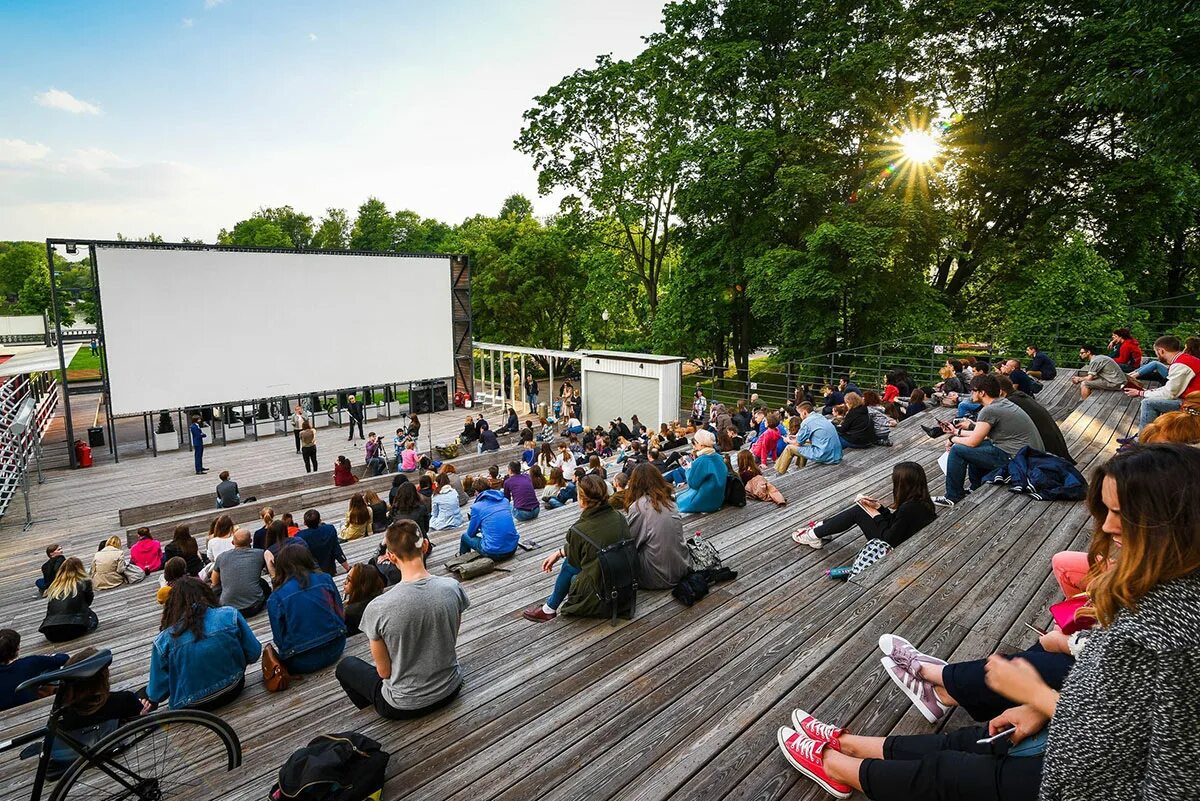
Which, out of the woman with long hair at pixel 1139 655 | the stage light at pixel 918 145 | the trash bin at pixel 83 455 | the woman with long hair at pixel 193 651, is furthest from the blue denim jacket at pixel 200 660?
the stage light at pixel 918 145

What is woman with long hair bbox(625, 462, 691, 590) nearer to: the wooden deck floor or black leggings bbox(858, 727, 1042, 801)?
the wooden deck floor

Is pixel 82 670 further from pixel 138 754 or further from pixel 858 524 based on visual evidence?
pixel 858 524

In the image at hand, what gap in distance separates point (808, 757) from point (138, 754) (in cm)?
290

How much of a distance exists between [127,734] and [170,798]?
34cm

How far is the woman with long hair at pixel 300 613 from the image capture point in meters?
3.76

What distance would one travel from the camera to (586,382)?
62.0 feet

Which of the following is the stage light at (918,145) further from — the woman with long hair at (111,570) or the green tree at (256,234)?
the green tree at (256,234)

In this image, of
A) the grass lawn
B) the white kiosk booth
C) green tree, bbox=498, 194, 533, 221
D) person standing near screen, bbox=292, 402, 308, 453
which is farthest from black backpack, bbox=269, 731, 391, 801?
green tree, bbox=498, 194, 533, 221

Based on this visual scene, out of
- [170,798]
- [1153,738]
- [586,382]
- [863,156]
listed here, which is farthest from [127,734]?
[863,156]

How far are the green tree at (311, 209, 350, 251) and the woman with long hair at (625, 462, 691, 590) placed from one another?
55.3 m

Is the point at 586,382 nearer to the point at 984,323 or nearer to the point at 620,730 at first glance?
the point at 984,323

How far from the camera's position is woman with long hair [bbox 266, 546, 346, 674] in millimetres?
3762

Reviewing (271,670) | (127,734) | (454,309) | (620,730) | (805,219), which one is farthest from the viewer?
(454,309)

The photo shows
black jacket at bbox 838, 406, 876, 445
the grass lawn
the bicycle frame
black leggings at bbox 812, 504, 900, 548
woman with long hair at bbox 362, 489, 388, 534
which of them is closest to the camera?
the bicycle frame
